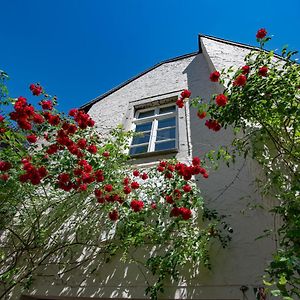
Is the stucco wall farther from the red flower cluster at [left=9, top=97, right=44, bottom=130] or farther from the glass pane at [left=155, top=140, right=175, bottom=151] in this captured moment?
the red flower cluster at [left=9, top=97, right=44, bottom=130]

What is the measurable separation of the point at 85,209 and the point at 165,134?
203 cm

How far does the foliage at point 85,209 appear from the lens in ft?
9.00

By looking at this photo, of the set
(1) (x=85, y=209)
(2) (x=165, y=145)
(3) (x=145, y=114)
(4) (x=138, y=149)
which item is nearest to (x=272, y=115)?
(2) (x=165, y=145)

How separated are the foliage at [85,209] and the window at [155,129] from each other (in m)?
0.89

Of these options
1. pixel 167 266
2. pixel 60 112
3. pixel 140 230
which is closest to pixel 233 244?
pixel 167 266

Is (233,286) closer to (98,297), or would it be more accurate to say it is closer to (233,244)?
(233,244)

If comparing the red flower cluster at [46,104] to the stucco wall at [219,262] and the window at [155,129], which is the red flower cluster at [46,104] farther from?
the stucco wall at [219,262]

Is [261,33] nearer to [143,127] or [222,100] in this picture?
[222,100]

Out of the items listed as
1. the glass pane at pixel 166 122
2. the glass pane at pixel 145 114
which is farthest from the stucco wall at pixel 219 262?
the glass pane at pixel 145 114

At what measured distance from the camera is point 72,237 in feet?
11.5

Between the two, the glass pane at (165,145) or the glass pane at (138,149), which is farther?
the glass pane at (138,149)

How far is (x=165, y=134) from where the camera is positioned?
4.85 meters

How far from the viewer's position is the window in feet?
15.1

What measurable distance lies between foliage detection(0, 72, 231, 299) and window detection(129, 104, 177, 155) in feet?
2.91
